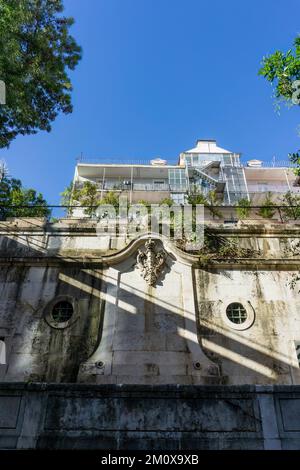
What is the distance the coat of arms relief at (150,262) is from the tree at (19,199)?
6.57m

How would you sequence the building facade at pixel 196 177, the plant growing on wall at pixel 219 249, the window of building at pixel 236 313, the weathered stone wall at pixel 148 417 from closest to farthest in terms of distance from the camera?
the weathered stone wall at pixel 148 417 < the window of building at pixel 236 313 < the plant growing on wall at pixel 219 249 < the building facade at pixel 196 177

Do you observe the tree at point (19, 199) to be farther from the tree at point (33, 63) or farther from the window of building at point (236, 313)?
the window of building at point (236, 313)

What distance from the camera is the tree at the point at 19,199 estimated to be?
16594mm

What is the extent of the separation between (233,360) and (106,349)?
3.90 meters

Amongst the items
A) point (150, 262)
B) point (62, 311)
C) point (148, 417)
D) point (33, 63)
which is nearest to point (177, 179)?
point (33, 63)

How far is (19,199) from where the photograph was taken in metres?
18.3

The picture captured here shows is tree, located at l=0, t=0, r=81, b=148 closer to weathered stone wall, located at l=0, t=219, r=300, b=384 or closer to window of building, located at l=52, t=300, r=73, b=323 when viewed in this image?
weathered stone wall, located at l=0, t=219, r=300, b=384

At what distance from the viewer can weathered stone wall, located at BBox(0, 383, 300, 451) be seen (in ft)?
19.4

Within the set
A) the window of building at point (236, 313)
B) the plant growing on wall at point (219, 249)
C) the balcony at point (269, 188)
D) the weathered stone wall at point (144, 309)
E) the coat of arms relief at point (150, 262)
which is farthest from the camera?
the balcony at point (269, 188)

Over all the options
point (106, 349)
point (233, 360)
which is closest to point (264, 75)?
point (233, 360)

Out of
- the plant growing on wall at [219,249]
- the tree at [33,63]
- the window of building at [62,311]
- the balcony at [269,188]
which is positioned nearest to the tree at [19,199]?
Result: the tree at [33,63]

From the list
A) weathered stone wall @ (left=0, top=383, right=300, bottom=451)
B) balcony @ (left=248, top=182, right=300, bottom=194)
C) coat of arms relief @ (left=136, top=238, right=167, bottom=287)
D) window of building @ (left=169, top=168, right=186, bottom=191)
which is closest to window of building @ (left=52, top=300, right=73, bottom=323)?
coat of arms relief @ (left=136, top=238, right=167, bottom=287)

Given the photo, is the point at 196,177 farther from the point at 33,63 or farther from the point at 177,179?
the point at 33,63

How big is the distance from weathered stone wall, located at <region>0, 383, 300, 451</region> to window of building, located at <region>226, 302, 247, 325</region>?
4.90m
